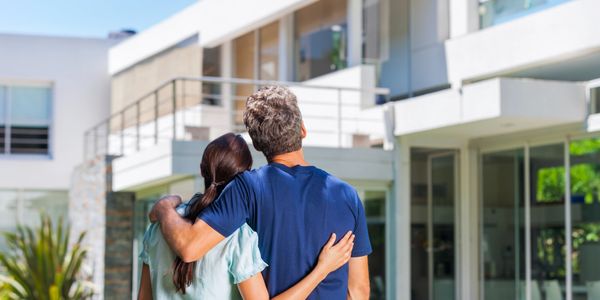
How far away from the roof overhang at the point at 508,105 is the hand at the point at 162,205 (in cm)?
755

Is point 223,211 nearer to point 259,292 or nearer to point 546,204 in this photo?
point 259,292

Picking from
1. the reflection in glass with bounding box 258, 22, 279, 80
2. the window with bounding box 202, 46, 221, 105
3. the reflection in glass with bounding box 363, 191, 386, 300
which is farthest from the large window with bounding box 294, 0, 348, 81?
the window with bounding box 202, 46, 221, 105

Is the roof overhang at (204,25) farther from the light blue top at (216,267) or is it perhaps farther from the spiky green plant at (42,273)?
the light blue top at (216,267)

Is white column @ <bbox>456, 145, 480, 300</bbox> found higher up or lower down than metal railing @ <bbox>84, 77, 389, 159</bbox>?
lower down

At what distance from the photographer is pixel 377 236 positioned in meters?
13.0

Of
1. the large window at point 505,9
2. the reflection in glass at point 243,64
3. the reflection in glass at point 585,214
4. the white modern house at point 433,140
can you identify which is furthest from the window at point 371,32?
the reflection in glass at point 243,64

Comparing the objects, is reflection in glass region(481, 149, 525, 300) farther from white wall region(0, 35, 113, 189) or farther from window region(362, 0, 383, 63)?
white wall region(0, 35, 113, 189)

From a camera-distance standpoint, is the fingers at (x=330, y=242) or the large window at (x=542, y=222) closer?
the fingers at (x=330, y=242)

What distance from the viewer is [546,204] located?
1166 cm

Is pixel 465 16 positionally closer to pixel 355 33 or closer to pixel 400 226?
pixel 355 33

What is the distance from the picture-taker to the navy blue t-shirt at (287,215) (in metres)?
2.90

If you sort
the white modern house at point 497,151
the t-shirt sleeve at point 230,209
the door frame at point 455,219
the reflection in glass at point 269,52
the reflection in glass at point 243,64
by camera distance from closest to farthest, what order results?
the t-shirt sleeve at point 230,209, the white modern house at point 497,151, the door frame at point 455,219, the reflection in glass at point 269,52, the reflection in glass at point 243,64

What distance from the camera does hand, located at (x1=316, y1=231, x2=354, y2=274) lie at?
9.53 ft

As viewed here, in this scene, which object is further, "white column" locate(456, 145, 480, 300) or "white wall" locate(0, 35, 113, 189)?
"white wall" locate(0, 35, 113, 189)
